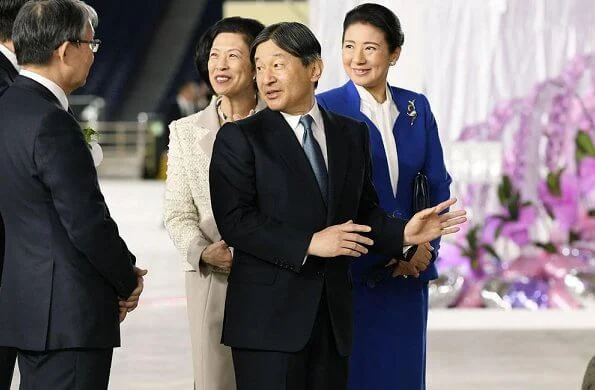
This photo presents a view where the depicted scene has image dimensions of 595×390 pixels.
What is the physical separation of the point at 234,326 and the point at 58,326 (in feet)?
1.51

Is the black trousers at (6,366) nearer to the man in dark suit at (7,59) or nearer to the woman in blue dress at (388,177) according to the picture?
the man in dark suit at (7,59)

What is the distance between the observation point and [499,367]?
24.1 ft

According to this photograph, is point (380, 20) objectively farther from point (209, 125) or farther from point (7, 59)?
point (7, 59)

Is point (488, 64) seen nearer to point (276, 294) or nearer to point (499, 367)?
point (499, 367)

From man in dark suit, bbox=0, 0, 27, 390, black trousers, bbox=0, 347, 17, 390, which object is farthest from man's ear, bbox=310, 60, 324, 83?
black trousers, bbox=0, 347, 17, 390

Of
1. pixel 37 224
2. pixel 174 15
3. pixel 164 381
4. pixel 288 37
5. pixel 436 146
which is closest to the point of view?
pixel 37 224

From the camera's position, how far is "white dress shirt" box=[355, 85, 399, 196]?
4629 mm

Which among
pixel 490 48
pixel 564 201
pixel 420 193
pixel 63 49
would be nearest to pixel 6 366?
pixel 63 49

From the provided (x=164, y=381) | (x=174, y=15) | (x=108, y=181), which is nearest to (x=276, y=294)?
(x=164, y=381)

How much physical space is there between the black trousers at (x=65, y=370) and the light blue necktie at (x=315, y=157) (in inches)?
27.7

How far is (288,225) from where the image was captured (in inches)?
149

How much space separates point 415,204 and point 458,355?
10.4 feet

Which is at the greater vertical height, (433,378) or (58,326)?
(58,326)

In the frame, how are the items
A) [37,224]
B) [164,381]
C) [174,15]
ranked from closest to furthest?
[37,224], [164,381], [174,15]
